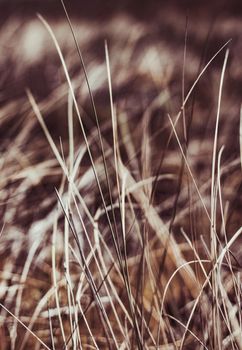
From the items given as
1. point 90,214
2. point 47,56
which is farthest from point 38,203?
point 47,56

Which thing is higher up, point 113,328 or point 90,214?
point 90,214

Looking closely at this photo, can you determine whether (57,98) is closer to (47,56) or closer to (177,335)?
(47,56)

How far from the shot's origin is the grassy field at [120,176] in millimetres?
552

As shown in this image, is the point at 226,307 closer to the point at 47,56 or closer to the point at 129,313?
the point at 129,313

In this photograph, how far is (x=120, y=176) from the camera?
574mm

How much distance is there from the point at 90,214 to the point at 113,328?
12cm

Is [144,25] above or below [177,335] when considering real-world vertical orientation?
above

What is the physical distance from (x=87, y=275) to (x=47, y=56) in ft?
0.83

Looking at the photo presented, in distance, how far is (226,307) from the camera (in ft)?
1.77

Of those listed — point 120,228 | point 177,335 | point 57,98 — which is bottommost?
point 177,335

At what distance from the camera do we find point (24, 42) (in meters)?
0.62

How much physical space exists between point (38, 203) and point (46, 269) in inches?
2.8

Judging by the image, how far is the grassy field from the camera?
1.81 ft

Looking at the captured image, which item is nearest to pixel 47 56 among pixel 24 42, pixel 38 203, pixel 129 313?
pixel 24 42
